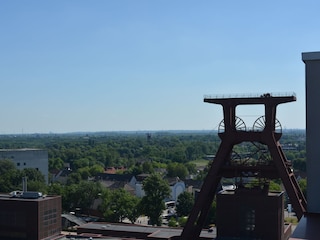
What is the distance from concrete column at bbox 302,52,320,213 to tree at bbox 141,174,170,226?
3976cm

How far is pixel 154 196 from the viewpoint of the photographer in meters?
54.6

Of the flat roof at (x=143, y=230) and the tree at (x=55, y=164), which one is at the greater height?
the flat roof at (x=143, y=230)

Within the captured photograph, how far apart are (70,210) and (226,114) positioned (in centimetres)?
3880

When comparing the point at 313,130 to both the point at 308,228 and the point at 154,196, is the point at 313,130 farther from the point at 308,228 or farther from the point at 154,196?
the point at 154,196

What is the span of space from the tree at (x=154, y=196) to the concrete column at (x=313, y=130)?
39.8 m

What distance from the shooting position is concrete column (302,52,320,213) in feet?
47.7

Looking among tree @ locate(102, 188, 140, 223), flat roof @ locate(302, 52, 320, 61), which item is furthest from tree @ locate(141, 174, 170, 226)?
flat roof @ locate(302, 52, 320, 61)

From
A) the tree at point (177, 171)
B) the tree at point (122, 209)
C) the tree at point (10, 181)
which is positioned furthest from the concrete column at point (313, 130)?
the tree at point (177, 171)

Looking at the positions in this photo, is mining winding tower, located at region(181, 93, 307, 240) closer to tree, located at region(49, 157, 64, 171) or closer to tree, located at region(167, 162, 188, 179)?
tree, located at region(167, 162, 188, 179)

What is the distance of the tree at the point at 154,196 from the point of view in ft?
177

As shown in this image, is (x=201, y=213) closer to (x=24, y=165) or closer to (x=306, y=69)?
(x=306, y=69)

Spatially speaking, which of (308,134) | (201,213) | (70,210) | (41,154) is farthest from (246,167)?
(41,154)

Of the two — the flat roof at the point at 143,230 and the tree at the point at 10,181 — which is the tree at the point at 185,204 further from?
the tree at the point at 10,181

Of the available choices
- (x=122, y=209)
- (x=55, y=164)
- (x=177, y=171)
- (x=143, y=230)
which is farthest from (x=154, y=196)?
(x=55, y=164)
